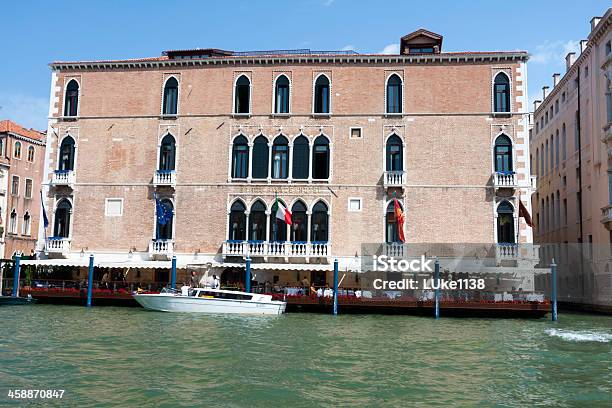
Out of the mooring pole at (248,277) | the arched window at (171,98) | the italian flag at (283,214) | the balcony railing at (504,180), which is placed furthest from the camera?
the arched window at (171,98)

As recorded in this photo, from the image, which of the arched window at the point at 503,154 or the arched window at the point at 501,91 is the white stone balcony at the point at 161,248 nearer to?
the arched window at the point at 503,154

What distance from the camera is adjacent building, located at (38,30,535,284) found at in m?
27.3

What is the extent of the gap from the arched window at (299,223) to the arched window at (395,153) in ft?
13.5

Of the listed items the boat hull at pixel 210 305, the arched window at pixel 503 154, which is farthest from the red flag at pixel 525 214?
the boat hull at pixel 210 305

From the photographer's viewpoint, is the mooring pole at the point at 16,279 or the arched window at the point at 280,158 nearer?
the mooring pole at the point at 16,279

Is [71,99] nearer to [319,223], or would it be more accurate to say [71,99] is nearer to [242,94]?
[242,94]

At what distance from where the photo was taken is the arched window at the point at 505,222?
2689 centimetres

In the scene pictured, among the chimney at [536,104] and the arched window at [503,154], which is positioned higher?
the chimney at [536,104]

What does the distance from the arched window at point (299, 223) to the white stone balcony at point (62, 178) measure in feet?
33.1

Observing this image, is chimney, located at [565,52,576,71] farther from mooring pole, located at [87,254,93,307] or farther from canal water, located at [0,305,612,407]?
mooring pole, located at [87,254,93,307]

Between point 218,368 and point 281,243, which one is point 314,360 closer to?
point 218,368

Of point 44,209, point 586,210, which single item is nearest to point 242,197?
point 44,209

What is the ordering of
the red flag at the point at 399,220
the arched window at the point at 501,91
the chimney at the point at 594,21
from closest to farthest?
the red flag at the point at 399,220
the arched window at the point at 501,91
the chimney at the point at 594,21

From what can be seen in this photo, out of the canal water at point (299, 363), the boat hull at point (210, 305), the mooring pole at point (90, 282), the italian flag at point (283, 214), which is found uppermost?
the italian flag at point (283, 214)
